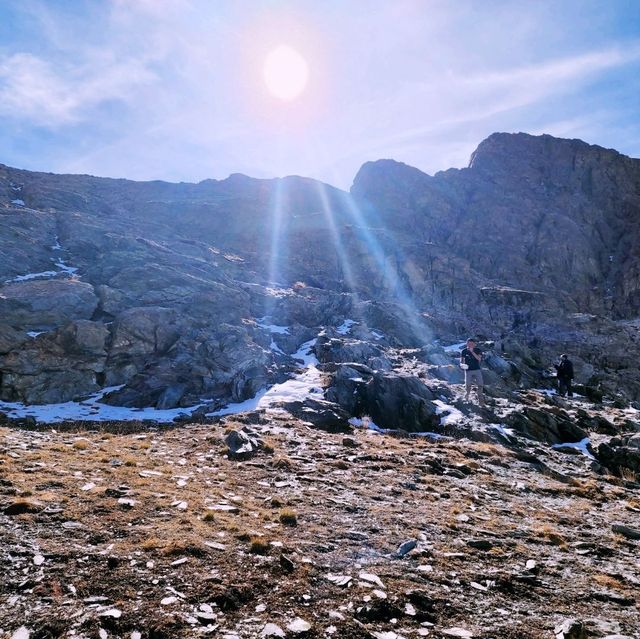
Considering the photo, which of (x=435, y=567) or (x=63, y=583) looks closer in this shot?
(x=63, y=583)

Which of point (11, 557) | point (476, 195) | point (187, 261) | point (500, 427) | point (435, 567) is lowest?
point (500, 427)

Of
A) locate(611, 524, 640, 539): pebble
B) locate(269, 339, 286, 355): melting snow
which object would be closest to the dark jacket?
locate(269, 339, 286, 355): melting snow

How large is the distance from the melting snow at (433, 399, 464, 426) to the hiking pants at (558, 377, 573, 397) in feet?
47.9

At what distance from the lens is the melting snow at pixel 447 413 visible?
22719mm

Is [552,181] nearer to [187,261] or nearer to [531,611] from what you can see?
[187,261]

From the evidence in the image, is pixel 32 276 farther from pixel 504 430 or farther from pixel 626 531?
pixel 626 531

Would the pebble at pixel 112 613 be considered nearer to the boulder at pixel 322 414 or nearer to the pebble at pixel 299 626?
the pebble at pixel 299 626

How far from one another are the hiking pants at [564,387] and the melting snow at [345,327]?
19997mm

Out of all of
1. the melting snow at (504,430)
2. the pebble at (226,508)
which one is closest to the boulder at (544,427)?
the melting snow at (504,430)

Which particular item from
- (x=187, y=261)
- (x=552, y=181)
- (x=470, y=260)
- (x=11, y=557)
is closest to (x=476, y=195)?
(x=552, y=181)

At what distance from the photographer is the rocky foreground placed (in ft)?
19.2

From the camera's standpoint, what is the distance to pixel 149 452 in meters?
15.2

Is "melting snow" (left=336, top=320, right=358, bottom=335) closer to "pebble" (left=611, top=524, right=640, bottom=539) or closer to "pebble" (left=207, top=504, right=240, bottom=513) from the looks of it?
"pebble" (left=611, top=524, right=640, bottom=539)

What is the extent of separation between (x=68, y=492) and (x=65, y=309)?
26025mm
